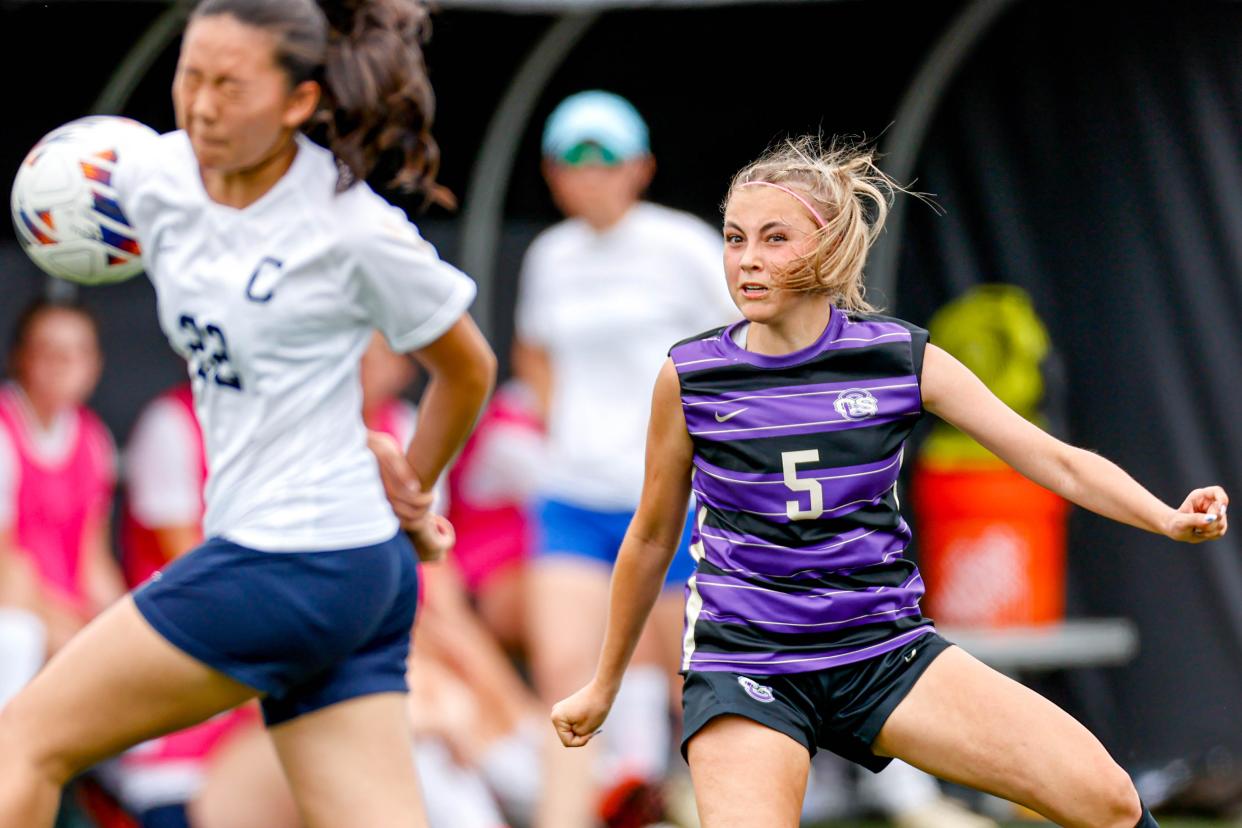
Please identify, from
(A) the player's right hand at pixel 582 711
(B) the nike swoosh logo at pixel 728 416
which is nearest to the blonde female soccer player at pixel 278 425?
(A) the player's right hand at pixel 582 711

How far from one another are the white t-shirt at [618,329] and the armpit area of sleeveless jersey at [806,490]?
2561mm

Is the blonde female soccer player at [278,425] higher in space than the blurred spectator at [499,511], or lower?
higher

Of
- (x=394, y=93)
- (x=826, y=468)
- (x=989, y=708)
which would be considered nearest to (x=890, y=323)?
(x=826, y=468)

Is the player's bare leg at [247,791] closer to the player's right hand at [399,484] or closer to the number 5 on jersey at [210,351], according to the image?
the player's right hand at [399,484]

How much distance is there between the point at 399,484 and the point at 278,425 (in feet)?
1.09

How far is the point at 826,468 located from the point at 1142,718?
196 inches

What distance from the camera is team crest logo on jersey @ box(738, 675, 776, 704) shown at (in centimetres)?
347

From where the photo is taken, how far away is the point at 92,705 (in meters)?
3.48

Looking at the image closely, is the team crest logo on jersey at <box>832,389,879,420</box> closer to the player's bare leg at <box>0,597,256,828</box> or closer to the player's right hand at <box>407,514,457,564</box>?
the player's right hand at <box>407,514,457,564</box>

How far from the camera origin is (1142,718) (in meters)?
8.00

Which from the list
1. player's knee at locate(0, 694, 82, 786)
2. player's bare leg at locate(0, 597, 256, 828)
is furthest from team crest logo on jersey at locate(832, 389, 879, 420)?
player's knee at locate(0, 694, 82, 786)

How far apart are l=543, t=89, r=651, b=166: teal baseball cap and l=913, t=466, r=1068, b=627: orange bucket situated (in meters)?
2.30

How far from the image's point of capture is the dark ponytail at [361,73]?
143 inches

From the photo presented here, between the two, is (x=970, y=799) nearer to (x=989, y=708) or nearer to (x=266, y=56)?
(x=989, y=708)
